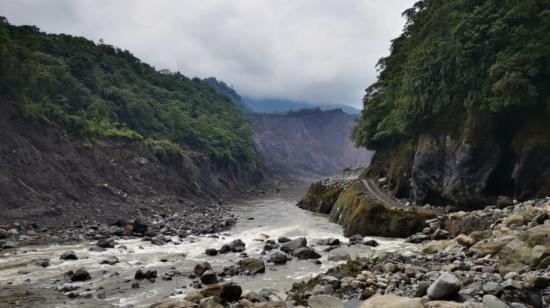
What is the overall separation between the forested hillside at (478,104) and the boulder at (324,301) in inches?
1004

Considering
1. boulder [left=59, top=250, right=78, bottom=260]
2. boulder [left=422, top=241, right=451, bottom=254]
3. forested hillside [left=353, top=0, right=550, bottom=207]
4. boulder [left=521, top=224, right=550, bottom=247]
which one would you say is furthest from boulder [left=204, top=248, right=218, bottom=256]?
forested hillside [left=353, top=0, right=550, bottom=207]

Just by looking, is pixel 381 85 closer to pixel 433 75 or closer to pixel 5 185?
pixel 433 75

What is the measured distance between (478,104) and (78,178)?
42.7 metres

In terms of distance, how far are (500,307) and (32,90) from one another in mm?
58372

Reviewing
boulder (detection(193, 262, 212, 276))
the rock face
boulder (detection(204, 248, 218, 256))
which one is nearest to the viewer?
boulder (detection(193, 262, 212, 276))

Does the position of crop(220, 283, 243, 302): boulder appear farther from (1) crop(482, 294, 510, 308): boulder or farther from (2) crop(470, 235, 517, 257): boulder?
(2) crop(470, 235, 517, 257): boulder

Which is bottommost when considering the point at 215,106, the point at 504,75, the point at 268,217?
the point at 268,217

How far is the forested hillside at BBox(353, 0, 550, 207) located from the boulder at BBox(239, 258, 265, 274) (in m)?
23.4

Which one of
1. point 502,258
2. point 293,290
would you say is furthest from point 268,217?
point 502,258

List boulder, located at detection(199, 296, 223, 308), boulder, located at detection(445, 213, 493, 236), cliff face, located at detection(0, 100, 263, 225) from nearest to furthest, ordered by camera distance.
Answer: boulder, located at detection(199, 296, 223, 308), boulder, located at detection(445, 213, 493, 236), cliff face, located at detection(0, 100, 263, 225)

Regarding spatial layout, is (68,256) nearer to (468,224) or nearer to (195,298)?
(195,298)

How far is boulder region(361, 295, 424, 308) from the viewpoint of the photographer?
38.9 feet

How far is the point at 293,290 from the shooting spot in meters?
17.3

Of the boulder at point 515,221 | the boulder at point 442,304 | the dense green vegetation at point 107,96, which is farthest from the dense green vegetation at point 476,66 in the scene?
the dense green vegetation at point 107,96
